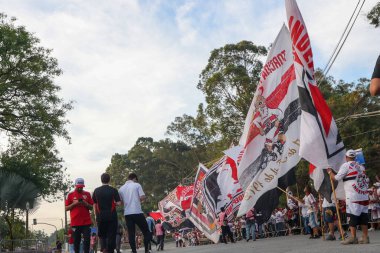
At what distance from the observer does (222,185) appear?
18938 mm

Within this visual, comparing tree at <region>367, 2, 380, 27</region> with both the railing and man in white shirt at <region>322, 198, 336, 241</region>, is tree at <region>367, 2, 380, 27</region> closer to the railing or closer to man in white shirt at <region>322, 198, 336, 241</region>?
man in white shirt at <region>322, 198, 336, 241</region>

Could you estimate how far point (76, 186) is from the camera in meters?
10.2

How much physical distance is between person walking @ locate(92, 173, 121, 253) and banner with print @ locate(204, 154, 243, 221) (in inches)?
363

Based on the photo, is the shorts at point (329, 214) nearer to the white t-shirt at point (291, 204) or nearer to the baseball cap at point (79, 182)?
the baseball cap at point (79, 182)

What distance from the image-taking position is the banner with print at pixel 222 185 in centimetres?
1878

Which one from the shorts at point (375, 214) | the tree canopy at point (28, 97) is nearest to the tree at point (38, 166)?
the tree canopy at point (28, 97)

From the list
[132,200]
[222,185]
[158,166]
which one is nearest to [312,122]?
[132,200]

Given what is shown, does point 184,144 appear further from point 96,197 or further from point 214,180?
point 96,197

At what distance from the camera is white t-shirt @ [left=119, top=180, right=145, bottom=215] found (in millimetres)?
10648

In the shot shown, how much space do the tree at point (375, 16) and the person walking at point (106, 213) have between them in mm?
14923

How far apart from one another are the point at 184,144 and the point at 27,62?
4403cm

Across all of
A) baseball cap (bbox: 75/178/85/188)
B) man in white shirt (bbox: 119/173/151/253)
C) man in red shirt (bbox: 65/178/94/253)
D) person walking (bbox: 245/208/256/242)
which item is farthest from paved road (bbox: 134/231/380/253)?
person walking (bbox: 245/208/256/242)

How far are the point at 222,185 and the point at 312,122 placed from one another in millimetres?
9436

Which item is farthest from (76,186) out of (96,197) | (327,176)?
(327,176)
